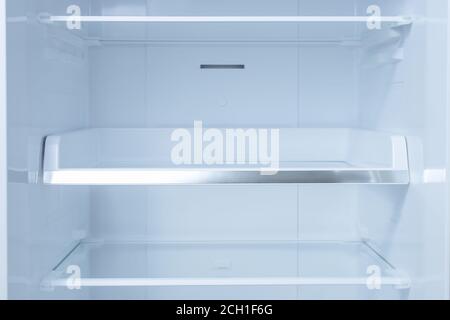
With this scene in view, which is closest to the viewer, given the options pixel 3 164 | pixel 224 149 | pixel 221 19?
pixel 3 164

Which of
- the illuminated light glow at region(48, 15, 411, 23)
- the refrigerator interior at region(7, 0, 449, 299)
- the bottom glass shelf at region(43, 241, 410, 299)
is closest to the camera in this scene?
the illuminated light glow at region(48, 15, 411, 23)

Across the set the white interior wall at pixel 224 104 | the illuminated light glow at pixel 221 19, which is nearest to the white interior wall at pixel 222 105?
the white interior wall at pixel 224 104

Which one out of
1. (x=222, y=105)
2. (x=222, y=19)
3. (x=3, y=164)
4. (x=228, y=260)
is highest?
(x=222, y=19)

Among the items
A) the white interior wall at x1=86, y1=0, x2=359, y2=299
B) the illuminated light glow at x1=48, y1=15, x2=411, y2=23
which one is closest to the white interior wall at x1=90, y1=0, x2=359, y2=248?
the white interior wall at x1=86, y1=0, x2=359, y2=299

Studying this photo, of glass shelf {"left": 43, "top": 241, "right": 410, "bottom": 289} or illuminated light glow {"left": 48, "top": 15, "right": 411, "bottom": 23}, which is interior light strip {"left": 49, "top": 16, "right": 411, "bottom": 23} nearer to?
illuminated light glow {"left": 48, "top": 15, "right": 411, "bottom": 23}

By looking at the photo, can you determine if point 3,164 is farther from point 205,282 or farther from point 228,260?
point 228,260

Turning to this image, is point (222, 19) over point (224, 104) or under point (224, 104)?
over

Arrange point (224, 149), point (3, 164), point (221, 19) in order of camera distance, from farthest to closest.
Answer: point (224, 149) < point (221, 19) < point (3, 164)

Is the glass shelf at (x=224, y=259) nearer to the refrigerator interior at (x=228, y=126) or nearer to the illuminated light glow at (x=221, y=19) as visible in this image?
the refrigerator interior at (x=228, y=126)

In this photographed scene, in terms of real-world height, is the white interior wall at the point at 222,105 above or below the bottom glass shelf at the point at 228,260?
above

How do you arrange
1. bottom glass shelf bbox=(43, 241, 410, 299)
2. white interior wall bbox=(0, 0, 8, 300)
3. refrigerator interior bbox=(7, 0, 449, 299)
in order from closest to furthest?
white interior wall bbox=(0, 0, 8, 300)
refrigerator interior bbox=(7, 0, 449, 299)
bottom glass shelf bbox=(43, 241, 410, 299)

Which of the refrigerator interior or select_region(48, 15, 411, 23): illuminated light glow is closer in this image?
select_region(48, 15, 411, 23): illuminated light glow

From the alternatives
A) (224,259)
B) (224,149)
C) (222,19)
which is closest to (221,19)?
(222,19)
